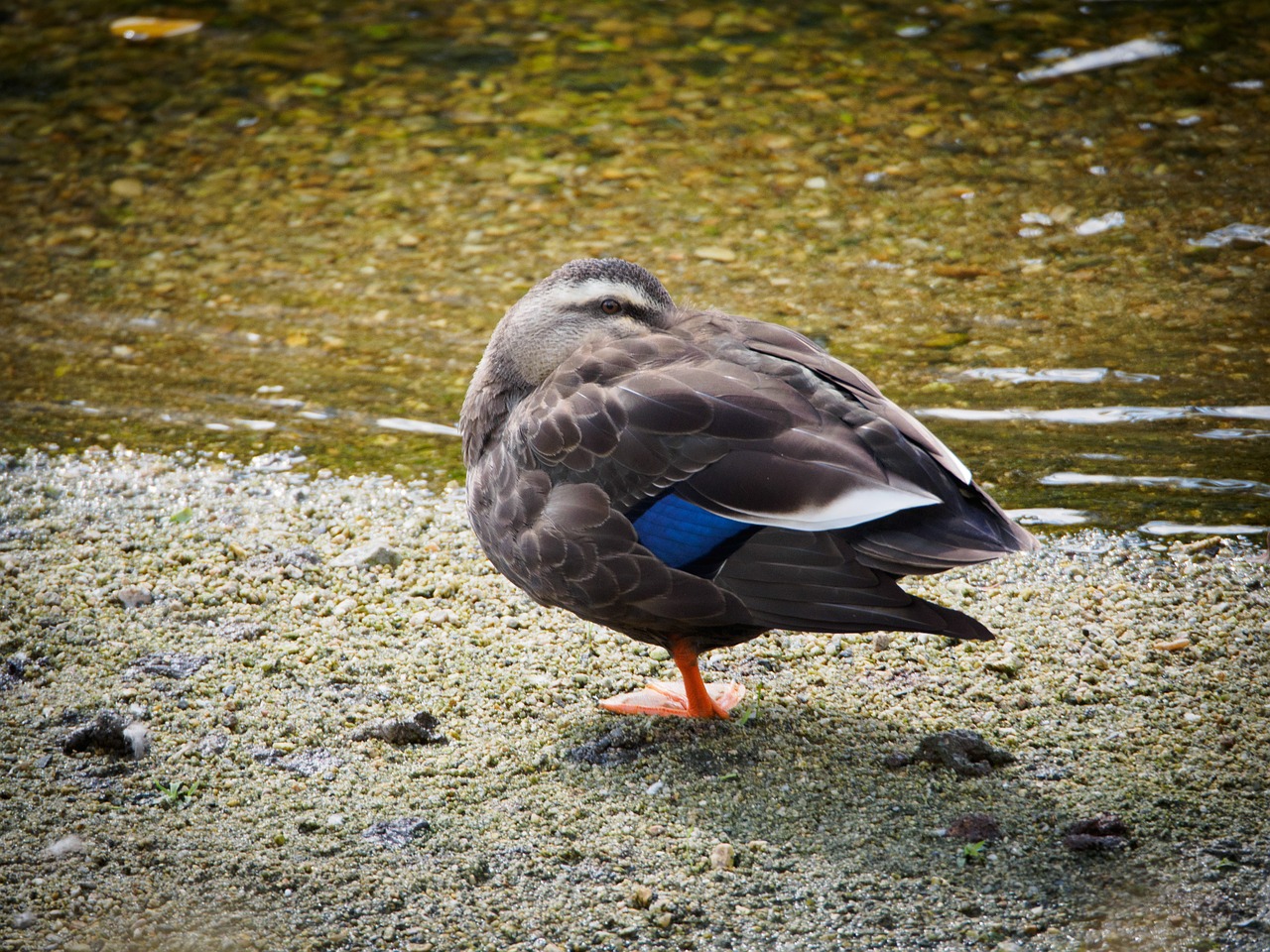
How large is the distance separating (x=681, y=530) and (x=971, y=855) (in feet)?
3.29

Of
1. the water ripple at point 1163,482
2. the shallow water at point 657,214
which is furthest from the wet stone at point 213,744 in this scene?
the water ripple at point 1163,482

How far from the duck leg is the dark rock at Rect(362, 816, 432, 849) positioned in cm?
68

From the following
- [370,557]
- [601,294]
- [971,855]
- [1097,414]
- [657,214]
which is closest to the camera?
[971,855]

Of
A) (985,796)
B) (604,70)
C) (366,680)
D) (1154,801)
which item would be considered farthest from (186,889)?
(604,70)

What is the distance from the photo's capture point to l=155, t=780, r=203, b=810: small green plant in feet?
10.7

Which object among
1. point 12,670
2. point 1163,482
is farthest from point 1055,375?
point 12,670

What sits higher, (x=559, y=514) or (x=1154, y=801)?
(x=559, y=514)

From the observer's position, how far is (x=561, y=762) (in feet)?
11.2

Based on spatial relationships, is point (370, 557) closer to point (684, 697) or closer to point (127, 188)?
point (684, 697)

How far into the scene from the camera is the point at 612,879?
2.98 metres

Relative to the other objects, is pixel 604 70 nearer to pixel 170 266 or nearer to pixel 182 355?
pixel 170 266

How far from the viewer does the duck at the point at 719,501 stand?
9.90 ft

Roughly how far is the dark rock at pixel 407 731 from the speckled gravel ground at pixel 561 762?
0.01 meters

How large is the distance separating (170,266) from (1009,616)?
472 centimetres
